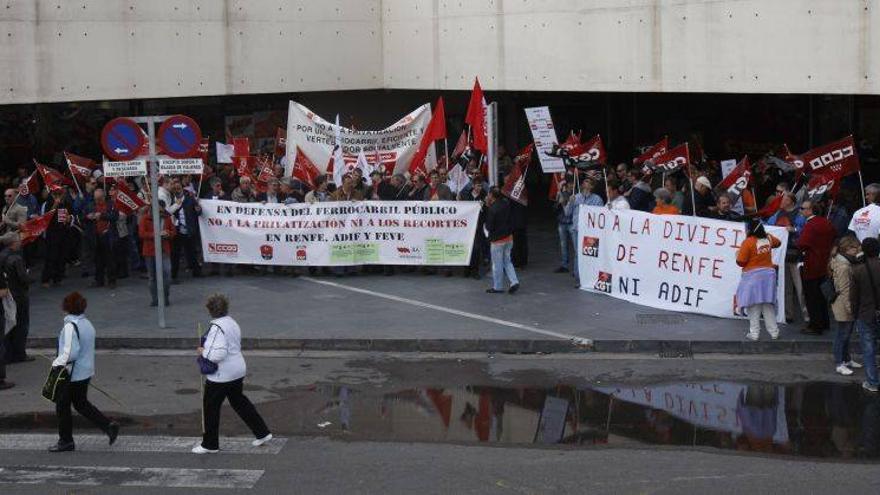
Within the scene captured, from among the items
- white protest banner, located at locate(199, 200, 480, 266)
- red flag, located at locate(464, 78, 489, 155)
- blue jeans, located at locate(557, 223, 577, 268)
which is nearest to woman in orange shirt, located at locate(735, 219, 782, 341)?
blue jeans, located at locate(557, 223, 577, 268)

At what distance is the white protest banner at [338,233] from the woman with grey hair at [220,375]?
28.3ft

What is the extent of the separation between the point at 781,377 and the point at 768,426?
1.98 metres

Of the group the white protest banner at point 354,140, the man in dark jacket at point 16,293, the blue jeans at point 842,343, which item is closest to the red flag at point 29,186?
the white protest banner at point 354,140

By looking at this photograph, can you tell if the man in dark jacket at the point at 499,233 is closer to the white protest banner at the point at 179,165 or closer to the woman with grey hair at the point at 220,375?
the white protest banner at the point at 179,165

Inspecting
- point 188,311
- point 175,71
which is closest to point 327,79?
point 175,71

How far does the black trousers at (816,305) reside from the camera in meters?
14.3

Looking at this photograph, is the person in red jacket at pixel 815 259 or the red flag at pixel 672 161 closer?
the person in red jacket at pixel 815 259

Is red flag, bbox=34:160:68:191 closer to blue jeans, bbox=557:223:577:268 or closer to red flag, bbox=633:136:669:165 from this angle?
blue jeans, bbox=557:223:577:268

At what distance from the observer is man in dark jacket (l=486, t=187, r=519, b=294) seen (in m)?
16.9

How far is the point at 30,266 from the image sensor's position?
2062 centimetres

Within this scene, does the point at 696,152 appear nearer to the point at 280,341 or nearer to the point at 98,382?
the point at 280,341

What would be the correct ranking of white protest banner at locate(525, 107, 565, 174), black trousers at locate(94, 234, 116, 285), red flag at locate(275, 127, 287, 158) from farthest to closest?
1. red flag at locate(275, 127, 287, 158)
2. white protest banner at locate(525, 107, 565, 174)
3. black trousers at locate(94, 234, 116, 285)

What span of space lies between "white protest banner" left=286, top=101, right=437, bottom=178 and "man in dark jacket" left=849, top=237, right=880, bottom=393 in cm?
924

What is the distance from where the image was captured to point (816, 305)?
46.9 feet
